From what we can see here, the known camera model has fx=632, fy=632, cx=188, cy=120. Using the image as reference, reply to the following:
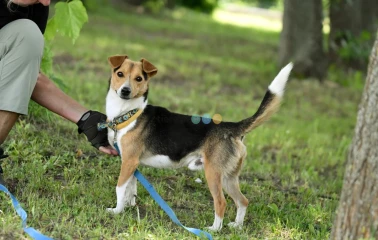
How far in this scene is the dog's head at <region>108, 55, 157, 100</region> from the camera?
466 cm

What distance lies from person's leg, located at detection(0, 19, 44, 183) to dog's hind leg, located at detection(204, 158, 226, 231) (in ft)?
4.72

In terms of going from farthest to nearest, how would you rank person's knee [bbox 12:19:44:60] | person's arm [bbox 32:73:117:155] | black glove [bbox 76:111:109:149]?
person's arm [bbox 32:73:117:155] < black glove [bbox 76:111:109:149] < person's knee [bbox 12:19:44:60]

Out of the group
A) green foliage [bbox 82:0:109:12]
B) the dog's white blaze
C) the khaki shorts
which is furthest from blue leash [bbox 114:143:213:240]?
green foliage [bbox 82:0:109:12]

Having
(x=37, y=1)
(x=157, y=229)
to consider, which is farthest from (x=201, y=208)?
(x=37, y=1)

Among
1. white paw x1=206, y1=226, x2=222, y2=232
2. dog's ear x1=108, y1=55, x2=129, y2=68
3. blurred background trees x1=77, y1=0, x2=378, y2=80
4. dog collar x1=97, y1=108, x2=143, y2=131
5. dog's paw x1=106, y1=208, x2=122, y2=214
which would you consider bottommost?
blurred background trees x1=77, y1=0, x2=378, y2=80

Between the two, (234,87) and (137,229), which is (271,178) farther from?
(234,87)

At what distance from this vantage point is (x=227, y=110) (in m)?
9.34

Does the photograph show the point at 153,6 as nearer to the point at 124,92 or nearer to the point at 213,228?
the point at 124,92

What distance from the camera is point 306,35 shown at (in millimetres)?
12312

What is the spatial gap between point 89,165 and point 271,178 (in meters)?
1.88

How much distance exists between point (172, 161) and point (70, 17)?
6.14ft

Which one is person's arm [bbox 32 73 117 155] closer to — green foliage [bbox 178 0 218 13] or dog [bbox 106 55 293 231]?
dog [bbox 106 55 293 231]

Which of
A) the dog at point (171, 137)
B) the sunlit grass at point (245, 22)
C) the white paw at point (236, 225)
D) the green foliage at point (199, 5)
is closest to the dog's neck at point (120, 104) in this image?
the dog at point (171, 137)

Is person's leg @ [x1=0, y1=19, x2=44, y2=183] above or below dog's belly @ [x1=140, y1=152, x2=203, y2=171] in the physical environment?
above
